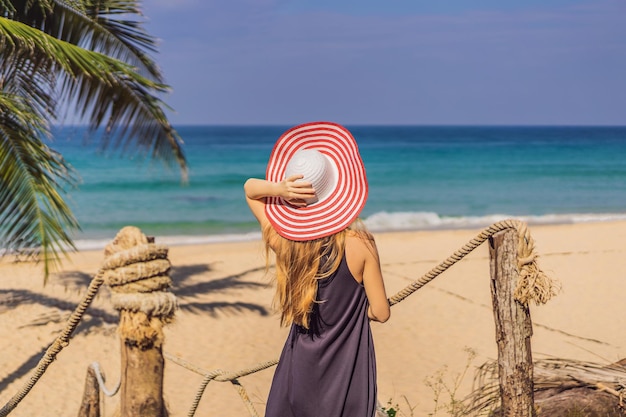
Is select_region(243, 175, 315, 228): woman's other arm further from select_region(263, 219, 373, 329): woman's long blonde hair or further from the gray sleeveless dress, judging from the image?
the gray sleeveless dress

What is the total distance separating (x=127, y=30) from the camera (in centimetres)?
803

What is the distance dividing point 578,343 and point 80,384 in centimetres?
570

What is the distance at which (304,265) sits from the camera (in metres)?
2.63

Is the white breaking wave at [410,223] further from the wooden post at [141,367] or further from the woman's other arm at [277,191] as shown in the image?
the woman's other arm at [277,191]

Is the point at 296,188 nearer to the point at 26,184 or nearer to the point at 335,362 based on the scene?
the point at 335,362

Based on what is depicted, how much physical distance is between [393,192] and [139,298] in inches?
1297

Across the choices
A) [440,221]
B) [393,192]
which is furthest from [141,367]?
[393,192]

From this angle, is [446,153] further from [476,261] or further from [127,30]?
[127,30]

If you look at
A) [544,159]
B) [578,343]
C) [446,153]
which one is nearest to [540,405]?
[578,343]

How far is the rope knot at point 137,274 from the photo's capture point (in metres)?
3.27

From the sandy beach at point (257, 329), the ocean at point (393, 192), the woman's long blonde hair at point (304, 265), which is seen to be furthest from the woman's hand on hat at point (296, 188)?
the ocean at point (393, 192)

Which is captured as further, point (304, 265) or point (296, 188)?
point (304, 265)

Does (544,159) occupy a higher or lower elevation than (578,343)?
higher

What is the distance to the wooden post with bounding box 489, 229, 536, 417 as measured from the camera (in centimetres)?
334
